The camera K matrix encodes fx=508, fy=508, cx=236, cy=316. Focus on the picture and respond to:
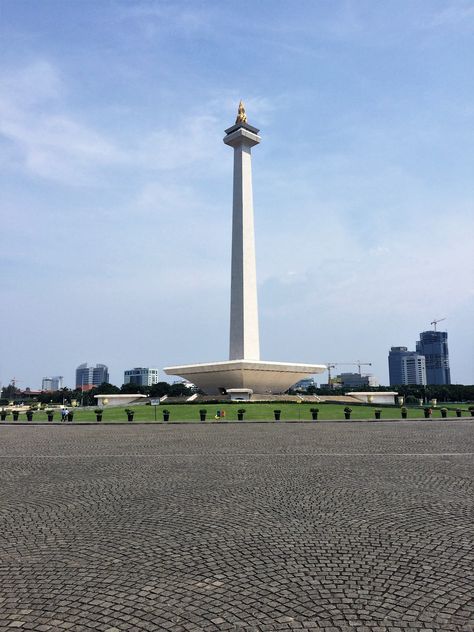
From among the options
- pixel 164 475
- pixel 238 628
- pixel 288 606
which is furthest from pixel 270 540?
pixel 164 475

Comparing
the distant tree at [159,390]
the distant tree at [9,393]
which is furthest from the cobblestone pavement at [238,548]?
the distant tree at [9,393]

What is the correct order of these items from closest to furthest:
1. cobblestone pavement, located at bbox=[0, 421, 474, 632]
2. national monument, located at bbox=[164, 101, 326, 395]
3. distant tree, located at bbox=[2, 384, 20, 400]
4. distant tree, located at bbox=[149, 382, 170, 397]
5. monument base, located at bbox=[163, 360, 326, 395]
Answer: cobblestone pavement, located at bbox=[0, 421, 474, 632]
monument base, located at bbox=[163, 360, 326, 395]
national monument, located at bbox=[164, 101, 326, 395]
distant tree, located at bbox=[149, 382, 170, 397]
distant tree, located at bbox=[2, 384, 20, 400]

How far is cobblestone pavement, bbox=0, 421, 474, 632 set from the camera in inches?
170

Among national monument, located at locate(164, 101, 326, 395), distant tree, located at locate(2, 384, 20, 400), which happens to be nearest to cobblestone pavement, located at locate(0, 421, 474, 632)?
national monument, located at locate(164, 101, 326, 395)

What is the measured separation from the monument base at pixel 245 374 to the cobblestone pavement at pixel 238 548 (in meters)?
49.6

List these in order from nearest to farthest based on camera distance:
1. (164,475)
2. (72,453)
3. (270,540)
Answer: (270,540) → (164,475) → (72,453)

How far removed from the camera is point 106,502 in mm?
8812

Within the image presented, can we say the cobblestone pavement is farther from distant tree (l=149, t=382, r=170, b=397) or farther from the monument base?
distant tree (l=149, t=382, r=170, b=397)

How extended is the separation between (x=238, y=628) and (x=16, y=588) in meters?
2.37

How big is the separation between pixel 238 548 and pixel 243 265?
6008 centimetres

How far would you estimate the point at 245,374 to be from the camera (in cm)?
6322

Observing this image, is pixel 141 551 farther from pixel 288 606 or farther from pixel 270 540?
pixel 288 606

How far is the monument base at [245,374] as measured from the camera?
62.7m

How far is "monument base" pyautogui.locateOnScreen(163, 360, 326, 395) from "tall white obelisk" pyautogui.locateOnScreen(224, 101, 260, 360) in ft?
8.59
